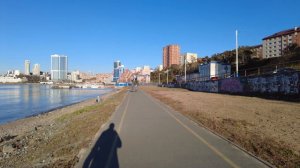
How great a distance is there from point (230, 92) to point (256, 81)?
10.4m

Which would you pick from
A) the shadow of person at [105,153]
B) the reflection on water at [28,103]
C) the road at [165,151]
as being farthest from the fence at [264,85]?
the reflection on water at [28,103]

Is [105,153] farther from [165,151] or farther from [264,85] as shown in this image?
[264,85]

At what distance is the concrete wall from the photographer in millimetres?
30438

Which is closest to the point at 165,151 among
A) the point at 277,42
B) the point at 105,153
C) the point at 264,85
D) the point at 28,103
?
the point at 105,153

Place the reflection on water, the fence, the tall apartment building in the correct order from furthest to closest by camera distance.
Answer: the tall apartment building, the reflection on water, the fence

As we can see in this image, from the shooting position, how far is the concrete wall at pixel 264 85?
30438 millimetres

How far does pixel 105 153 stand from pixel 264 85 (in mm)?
31813

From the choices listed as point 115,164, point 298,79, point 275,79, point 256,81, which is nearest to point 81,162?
point 115,164

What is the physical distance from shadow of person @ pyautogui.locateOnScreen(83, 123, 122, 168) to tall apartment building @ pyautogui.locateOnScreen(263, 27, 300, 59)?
118815 mm

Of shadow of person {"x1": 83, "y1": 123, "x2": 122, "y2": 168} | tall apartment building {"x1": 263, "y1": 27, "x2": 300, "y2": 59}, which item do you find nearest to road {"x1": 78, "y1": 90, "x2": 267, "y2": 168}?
shadow of person {"x1": 83, "y1": 123, "x2": 122, "y2": 168}

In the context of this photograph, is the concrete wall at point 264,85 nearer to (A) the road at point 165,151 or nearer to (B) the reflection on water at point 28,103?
(A) the road at point 165,151

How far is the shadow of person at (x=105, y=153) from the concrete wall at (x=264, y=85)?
921 inches

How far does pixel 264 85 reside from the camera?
37.1 meters

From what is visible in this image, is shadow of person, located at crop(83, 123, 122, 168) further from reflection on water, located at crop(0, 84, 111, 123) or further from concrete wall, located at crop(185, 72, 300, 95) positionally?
concrete wall, located at crop(185, 72, 300, 95)
